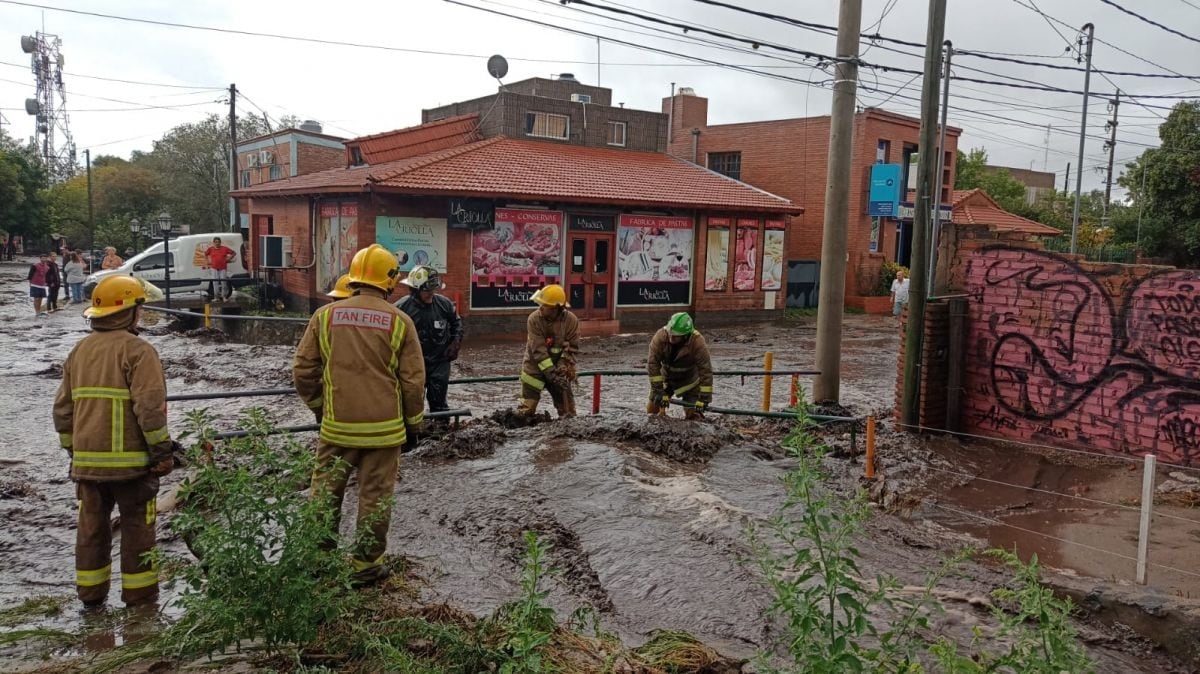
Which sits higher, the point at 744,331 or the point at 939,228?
the point at 939,228

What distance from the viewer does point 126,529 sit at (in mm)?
5086

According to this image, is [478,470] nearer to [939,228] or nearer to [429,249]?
[939,228]

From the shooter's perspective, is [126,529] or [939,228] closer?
[126,529]

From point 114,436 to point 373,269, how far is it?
1735mm

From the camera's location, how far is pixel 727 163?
35.1 metres

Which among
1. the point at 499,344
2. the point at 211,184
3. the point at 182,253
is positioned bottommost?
the point at 499,344

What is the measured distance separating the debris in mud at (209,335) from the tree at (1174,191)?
32.5m

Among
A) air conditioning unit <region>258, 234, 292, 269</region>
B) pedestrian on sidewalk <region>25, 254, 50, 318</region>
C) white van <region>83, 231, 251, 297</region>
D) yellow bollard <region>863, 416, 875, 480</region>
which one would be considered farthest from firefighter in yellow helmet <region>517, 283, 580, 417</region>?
pedestrian on sidewalk <region>25, 254, 50, 318</region>

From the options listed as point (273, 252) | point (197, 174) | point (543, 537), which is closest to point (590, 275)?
point (273, 252)

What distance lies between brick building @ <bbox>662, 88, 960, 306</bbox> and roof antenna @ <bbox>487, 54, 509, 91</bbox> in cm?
642

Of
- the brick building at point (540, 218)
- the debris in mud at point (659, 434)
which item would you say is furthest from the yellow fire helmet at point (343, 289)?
the brick building at point (540, 218)

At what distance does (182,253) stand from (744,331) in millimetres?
16661

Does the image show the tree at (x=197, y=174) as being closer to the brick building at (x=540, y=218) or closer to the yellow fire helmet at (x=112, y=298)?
the brick building at (x=540, y=218)

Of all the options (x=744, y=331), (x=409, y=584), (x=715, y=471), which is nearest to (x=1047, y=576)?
(x=715, y=471)
